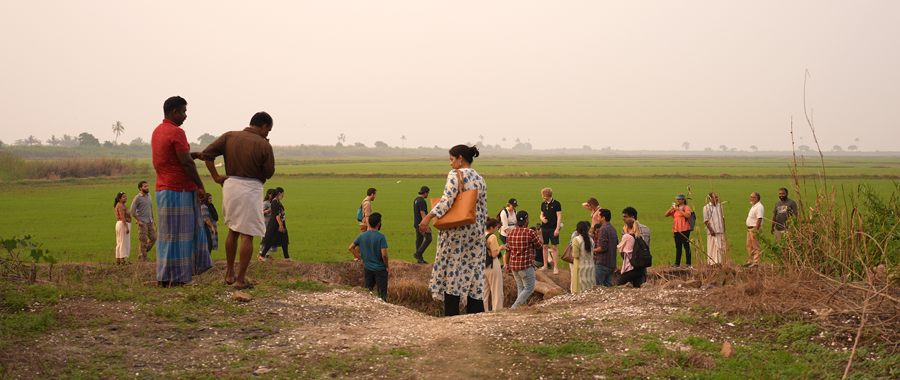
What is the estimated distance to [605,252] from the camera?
29.6 ft

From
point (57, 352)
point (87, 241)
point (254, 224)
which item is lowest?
point (87, 241)

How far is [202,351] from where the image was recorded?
4441 mm

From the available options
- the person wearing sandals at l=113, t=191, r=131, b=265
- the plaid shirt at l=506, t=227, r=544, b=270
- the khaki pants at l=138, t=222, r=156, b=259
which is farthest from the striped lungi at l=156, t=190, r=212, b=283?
the khaki pants at l=138, t=222, r=156, b=259

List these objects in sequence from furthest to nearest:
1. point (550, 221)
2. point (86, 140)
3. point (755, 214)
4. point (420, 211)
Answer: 1. point (86, 140)
2. point (420, 211)
3. point (550, 221)
4. point (755, 214)

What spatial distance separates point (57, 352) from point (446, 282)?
11.5 feet

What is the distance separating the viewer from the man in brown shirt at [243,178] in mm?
5996

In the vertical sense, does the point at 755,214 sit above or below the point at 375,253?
above

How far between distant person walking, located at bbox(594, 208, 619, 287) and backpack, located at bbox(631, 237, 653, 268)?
54cm

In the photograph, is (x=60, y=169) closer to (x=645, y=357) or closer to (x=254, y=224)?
(x=254, y=224)

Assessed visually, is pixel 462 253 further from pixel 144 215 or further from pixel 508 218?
pixel 144 215

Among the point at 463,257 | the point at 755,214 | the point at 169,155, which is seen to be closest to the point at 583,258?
the point at 463,257

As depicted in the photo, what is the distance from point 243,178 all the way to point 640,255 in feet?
17.7

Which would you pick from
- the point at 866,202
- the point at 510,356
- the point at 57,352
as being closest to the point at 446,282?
the point at 510,356

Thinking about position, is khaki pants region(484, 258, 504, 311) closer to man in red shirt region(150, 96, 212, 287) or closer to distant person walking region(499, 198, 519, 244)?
distant person walking region(499, 198, 519, 244)
